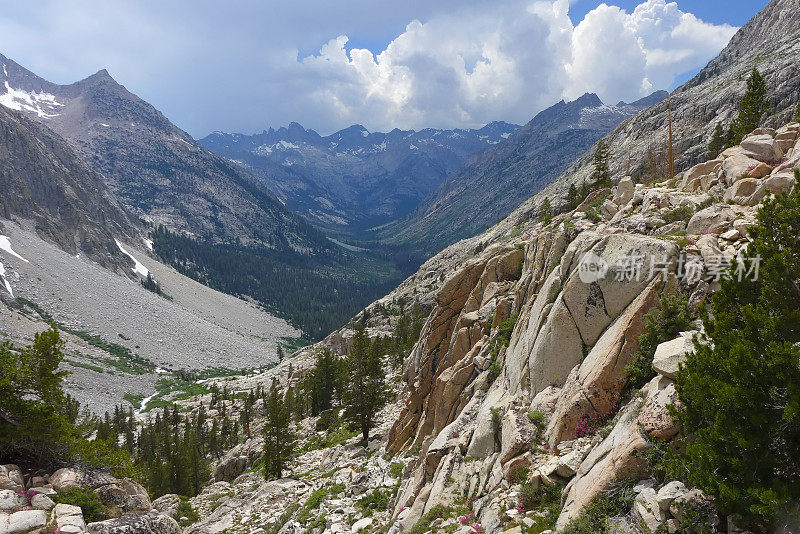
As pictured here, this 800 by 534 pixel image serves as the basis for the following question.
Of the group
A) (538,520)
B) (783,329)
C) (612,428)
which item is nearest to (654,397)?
(612,428)

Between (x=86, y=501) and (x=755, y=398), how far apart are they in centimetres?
2623

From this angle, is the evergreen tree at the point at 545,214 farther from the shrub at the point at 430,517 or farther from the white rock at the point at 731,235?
the shrub at the point at 430,517

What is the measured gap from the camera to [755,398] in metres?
7.58

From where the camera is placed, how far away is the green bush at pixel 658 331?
40.4 ft

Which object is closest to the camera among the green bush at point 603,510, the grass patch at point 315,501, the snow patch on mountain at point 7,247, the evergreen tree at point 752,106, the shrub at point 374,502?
the green bush at point 603,510

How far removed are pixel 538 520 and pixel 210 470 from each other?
2781 inches

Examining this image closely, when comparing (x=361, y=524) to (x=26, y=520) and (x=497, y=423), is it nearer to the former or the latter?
(x=497, y=423)

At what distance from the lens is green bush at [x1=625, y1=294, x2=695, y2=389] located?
12.3 metres

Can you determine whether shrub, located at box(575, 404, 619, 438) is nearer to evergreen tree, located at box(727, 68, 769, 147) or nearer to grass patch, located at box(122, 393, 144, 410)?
evergreen tree, located at box(727, 68, 769, 147)

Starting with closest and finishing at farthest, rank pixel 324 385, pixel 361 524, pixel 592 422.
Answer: pixel 592 422 < pixel 361 524 < pixel 324 385

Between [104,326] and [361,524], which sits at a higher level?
[361,524]

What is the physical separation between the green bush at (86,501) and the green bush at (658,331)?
24.7 m

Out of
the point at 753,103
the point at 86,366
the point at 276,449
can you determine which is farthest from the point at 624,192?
the point at 86,366

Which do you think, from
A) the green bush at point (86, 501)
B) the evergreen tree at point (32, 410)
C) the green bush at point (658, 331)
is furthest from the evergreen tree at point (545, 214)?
the evergreen tree at point (32, 410)
